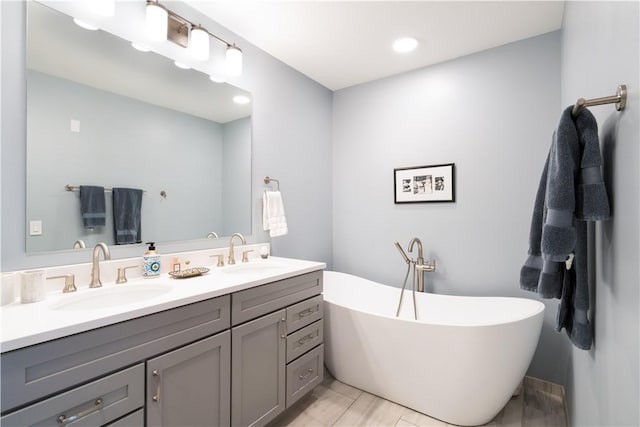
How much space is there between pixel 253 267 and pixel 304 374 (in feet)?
2.49

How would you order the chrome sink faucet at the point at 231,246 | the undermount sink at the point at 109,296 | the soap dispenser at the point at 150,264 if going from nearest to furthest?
1. the undermount sink at the point at 109,296
2. the soap dispenser at the point at 150,264
3. the chrome sink faucet at the point at 231,246

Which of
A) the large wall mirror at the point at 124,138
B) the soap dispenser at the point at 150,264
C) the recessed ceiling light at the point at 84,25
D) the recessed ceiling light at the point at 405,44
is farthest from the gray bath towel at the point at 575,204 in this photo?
the recessed ceiling light at the point at 84,25

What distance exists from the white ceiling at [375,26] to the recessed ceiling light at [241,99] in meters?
0.46

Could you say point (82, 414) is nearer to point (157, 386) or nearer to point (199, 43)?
point (157, 386)

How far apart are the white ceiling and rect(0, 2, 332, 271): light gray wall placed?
17 cm

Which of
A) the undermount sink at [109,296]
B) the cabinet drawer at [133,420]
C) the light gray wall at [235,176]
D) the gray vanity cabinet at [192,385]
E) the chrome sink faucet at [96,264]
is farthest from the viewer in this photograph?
the light gray wall at [235,176]

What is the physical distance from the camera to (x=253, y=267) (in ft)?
6.41

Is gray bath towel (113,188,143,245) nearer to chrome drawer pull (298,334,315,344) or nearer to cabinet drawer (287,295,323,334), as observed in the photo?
cabinet drawer (287,295,323,334)

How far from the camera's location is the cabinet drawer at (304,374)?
5.56 feet

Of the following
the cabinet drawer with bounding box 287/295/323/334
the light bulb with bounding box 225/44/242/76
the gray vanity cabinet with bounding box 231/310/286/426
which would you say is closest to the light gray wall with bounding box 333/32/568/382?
the cabinet drawer with bounding box 287/295/323/334

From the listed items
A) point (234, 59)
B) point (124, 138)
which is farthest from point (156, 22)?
point (124, 138)

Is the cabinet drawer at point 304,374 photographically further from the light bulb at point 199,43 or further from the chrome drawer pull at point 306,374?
the light bulb at point 199,43

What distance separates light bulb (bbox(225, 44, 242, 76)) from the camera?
1.99 metres

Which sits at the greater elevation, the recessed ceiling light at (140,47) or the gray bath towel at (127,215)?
the recessed ceiling light at (140,47)
